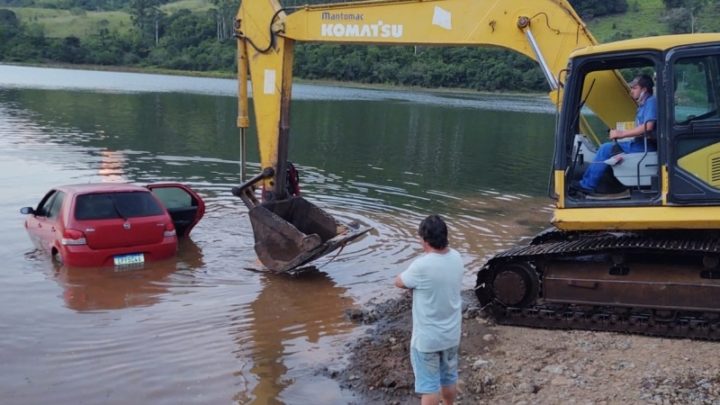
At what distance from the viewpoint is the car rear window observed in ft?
41.7

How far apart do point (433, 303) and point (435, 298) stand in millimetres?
43

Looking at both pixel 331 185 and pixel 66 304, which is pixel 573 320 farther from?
pixel 331 185

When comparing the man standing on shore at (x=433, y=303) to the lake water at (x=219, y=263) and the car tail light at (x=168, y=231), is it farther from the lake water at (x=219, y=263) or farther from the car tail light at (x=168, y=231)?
the car tail light at (x=168, y=231)

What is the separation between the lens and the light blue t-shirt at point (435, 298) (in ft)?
20.5

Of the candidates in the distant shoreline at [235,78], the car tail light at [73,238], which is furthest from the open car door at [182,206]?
the distant shoreline at [235,78]

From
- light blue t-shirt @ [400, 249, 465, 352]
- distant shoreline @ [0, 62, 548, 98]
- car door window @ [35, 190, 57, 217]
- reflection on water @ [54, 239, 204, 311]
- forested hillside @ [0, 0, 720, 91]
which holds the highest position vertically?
forested hillside @ [0, 0, 720, 91]

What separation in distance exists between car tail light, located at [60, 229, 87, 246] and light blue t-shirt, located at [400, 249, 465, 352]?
305 inches

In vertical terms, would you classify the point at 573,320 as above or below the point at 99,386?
above

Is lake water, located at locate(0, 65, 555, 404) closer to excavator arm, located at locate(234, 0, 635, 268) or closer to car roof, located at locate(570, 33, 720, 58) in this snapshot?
excavator arm, located at locate(234, 0, 635, 268)

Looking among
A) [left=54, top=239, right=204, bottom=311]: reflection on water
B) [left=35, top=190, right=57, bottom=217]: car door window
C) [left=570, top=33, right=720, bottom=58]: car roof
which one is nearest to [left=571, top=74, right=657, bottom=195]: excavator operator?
[left=570, top=33, right=720, bottom=58]: car roof

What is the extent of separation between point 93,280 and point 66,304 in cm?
110

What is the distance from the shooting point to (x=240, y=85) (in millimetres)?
13242

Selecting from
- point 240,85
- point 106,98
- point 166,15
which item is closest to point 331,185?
point 240,85

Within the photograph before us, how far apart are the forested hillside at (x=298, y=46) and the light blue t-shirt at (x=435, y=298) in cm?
6751
